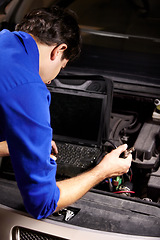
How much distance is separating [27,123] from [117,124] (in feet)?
3.35

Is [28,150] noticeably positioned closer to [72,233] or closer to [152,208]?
[72,233]

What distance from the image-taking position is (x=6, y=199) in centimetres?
133

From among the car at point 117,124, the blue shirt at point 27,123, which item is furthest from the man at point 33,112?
the car at point 117,124

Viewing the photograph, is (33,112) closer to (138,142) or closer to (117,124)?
(138,142)

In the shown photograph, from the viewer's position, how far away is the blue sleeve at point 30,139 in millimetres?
977

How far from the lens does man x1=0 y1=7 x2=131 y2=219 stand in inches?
38.6

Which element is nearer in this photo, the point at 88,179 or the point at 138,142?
the point at 88,179

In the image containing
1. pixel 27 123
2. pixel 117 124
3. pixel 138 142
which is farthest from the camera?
pixel 117 124

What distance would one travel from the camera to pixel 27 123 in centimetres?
98

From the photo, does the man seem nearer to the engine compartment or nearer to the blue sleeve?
the blue sleeve

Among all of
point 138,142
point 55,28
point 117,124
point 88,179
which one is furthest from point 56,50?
point 117,124

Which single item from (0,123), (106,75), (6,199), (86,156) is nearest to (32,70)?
(0,123)

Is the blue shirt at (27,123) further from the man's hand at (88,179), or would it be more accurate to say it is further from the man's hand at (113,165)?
the man's hand at (113,165)

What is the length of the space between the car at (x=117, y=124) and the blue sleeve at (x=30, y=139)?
0.26 m
